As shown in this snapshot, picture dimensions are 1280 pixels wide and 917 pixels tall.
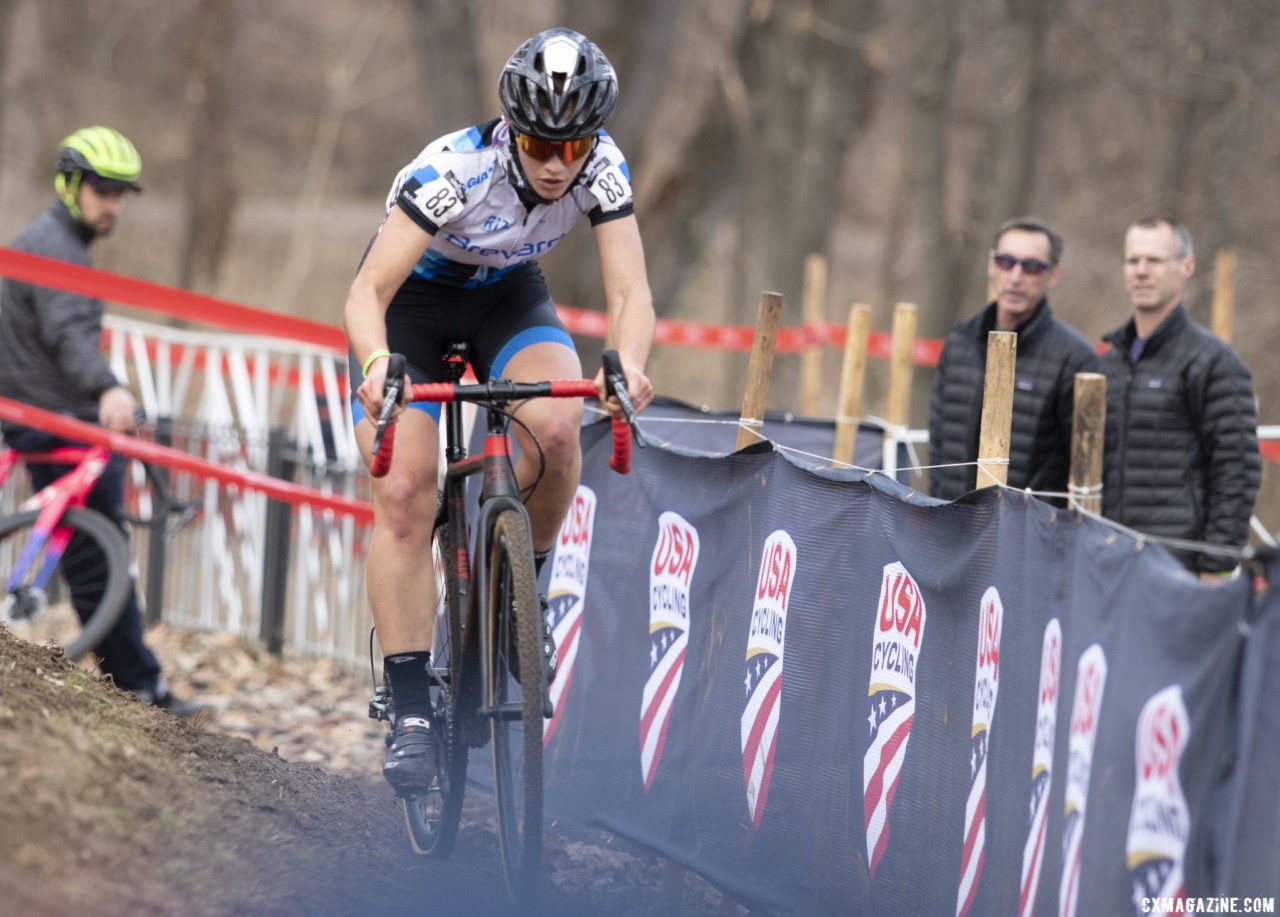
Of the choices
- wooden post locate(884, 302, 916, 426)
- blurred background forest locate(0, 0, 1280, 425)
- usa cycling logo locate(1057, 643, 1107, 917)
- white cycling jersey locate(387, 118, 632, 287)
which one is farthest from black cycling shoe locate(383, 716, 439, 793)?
blurred background forest locate(0, 0, 1280, 425)

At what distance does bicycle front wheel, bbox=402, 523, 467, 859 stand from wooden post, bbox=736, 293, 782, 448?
1.44 m

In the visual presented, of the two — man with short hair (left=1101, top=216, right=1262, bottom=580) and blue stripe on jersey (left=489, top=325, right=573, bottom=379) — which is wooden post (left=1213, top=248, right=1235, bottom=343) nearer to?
man with short hair (left=1101, top=216, right=1262, bottom=580)

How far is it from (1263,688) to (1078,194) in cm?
3056

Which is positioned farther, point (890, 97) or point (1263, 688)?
point (890, 97)

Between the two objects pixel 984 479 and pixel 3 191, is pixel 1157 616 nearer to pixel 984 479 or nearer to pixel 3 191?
pixel 984 479

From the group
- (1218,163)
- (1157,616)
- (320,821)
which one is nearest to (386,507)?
(320,821)

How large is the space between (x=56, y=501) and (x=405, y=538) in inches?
157

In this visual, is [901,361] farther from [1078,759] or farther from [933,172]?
[933,172]

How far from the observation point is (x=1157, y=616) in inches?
150

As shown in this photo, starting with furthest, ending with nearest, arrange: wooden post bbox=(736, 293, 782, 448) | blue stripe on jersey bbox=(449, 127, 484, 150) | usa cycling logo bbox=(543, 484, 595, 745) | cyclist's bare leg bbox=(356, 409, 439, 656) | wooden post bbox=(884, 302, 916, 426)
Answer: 1. wooden post bbox=(884, 302, 916, 426)
2. usa cycling logo bbox=(543, 484, 595, 745)
3. wooden post bbox=(736, 293, 782, 448)
4. cyclist's bare leg bbox=(356, 409, 439, 656)
5. blue stripe on jersey bbox=(449, 127, 484, 150)

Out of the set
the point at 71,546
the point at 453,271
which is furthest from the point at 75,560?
the point at 453,271

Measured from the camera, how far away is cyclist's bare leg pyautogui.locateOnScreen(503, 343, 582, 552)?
5.46 m

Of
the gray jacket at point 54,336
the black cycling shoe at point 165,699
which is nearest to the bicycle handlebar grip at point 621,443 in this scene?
the black cycling shoe at point 165,699

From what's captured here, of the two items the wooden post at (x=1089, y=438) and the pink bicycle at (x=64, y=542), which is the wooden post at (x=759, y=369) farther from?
the pink bicycle at (x=64, y=542)
